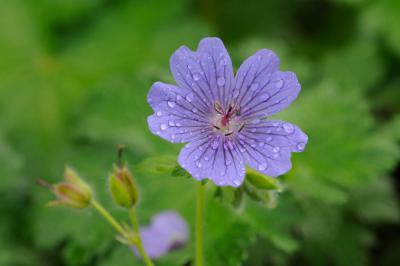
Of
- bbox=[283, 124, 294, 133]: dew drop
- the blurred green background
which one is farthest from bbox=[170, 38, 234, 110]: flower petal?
the blurred green background

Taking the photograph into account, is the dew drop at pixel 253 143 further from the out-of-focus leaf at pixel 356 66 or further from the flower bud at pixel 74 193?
the out-of-focus leaf at pixel 356 66

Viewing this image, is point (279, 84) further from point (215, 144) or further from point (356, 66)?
point (356, 66)

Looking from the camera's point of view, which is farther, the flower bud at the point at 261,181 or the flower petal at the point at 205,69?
the flower bud at the point at 261,181

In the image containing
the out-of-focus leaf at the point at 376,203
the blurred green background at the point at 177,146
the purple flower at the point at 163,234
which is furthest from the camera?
the out-of-focus leaf at the point at 376,203

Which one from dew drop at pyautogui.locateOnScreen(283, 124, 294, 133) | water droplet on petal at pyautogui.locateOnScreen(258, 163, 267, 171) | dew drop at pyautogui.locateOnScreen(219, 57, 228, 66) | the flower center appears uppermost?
dew drop at pyautogui.locateOnScreen(219, 57, 228, 66)

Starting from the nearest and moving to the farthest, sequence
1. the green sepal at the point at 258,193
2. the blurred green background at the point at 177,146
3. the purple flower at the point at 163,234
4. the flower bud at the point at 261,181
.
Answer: the flower bud at the point at 261,181
the green sepal at the point at 258,193
the purple flower at the point at 163,234
the blurred green background at the point at 177,146

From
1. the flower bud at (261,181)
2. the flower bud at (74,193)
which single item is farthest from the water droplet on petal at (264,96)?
the flower bud at (74,193)

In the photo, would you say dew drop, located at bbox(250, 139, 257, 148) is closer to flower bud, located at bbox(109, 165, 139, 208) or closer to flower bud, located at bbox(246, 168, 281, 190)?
flower bud, located at bbox(246, 168, 281, 190)

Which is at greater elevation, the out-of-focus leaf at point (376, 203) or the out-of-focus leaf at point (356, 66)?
the out-of-focus leaf at point (356, 66)

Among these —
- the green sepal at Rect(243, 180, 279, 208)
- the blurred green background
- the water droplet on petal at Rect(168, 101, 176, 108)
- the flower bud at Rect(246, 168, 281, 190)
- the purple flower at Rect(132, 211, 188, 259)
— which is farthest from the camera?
the blurred green background
